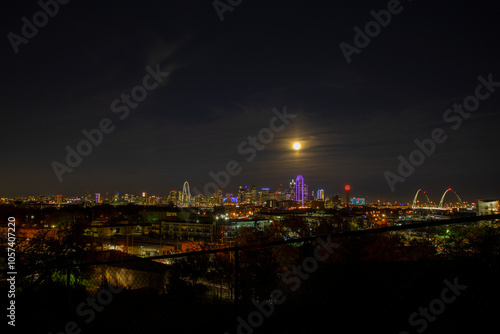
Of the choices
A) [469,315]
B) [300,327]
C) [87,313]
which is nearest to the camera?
[469,315]

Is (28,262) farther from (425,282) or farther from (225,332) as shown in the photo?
(425,282)

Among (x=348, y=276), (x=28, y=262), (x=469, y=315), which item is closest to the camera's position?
(x=469, y=315)

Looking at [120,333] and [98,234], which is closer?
[120,333]

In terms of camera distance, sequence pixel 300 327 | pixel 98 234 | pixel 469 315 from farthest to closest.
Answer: pixel 98 234 → pixel 300 327 → pixel 469 315

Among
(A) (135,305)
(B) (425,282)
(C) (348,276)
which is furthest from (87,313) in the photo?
(B) (425,282)

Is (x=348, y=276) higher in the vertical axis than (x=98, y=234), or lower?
higher

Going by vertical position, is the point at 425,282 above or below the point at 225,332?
above

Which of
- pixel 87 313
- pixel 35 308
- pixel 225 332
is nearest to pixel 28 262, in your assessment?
pixel 35 308

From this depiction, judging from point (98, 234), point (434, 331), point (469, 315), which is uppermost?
point (469, 315)

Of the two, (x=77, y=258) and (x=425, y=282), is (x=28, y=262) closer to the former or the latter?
(x=77, y=258)
